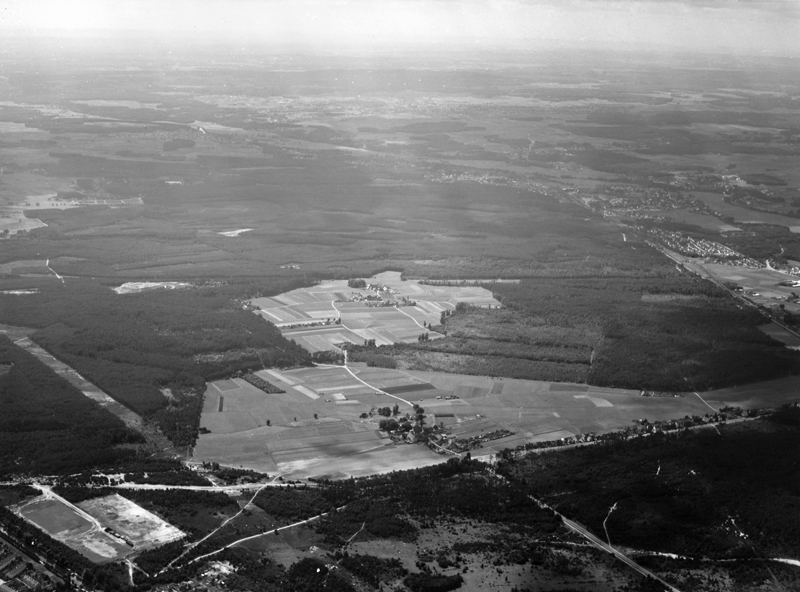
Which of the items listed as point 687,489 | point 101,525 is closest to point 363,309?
point 687,489

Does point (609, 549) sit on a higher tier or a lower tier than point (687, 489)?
lower

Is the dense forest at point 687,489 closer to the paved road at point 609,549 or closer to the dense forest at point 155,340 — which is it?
the paved road at point 609,549

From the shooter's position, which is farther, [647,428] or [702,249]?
[702,249]

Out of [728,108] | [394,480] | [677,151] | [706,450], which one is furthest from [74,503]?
[728,108]

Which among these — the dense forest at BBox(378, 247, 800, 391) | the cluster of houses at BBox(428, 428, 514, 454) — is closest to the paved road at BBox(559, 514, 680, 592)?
the cluster of houses at BBox(428, 428, 514, 454)

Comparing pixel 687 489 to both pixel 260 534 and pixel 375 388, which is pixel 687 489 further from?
pixel 260 534

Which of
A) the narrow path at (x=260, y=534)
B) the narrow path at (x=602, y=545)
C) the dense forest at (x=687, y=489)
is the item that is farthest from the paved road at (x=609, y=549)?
the narrow path at (x=260, y=534)

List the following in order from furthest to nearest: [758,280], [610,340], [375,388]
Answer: [758,280]
[610,340]
[375,388]

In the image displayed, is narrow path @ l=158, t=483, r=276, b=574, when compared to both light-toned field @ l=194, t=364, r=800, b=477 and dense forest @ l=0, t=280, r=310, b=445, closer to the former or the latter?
light-toned field @ l=194, t=364, r=800, b=477
